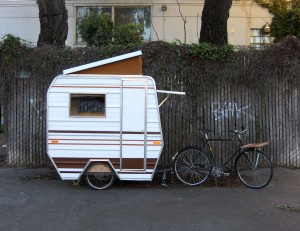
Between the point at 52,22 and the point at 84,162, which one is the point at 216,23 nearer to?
the point at 52,22

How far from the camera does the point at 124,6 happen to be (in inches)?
677

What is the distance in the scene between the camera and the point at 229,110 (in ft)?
32.6

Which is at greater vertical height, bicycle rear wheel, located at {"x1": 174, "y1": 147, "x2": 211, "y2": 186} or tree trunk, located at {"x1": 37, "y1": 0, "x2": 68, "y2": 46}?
tree trunk, located at {"x1": 37, "y1": 0, "x2": 68, "y2": 46}

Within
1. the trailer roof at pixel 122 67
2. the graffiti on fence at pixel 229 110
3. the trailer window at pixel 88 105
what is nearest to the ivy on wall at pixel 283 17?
the graffiti on fence at pixel 229 110

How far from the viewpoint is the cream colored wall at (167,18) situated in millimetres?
17000

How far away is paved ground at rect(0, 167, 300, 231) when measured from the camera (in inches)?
246

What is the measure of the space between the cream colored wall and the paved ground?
30.1 ft

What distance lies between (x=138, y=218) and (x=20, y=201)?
7.22 ft

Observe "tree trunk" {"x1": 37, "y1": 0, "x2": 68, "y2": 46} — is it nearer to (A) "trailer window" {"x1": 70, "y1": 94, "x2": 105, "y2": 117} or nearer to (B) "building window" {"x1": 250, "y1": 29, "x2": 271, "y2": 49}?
(A) "trailer window" {"x1": 70, "y1": 94, "x2": 105, "y2": 117}

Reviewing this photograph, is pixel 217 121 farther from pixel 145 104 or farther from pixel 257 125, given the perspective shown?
pixel 145 104

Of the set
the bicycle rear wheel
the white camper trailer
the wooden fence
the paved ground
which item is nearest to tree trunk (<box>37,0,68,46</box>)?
the wooden fence

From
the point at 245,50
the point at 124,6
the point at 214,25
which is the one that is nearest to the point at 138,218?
the point at 245,50

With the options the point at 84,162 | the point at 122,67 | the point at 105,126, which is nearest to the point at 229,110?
the point at 122,67

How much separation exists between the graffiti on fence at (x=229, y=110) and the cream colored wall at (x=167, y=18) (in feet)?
24.7
